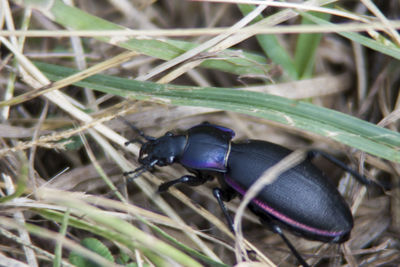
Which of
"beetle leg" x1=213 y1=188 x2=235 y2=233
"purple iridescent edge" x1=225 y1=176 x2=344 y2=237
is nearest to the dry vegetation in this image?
"beetle leg" x1=213 y1=188 x2=235 y2=233

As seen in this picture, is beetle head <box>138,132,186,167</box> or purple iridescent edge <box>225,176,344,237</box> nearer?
purple iridescent edge <box>225,176,344,237</box>

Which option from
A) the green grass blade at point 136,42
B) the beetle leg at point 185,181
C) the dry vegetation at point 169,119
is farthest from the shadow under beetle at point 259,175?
the green grass blade at point 136,42

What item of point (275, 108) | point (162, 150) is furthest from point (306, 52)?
point (162, 150)

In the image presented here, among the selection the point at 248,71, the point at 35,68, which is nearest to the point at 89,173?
→ the point at 35,68

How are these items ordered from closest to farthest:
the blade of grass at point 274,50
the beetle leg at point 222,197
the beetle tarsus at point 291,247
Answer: the beetle tarsus at point 291,247, the beetle leg at point 222,197, the blade of grass at point 274,50

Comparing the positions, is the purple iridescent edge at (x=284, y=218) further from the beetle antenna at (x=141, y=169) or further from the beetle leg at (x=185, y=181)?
the beetle antenna at (x=141, y=169)

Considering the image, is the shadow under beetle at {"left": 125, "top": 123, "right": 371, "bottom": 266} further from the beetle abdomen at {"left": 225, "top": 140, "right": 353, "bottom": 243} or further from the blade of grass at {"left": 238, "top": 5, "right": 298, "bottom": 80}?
the blade of grass at {"left": 238, "top": 5, "right": 298, "bottom": 80}
